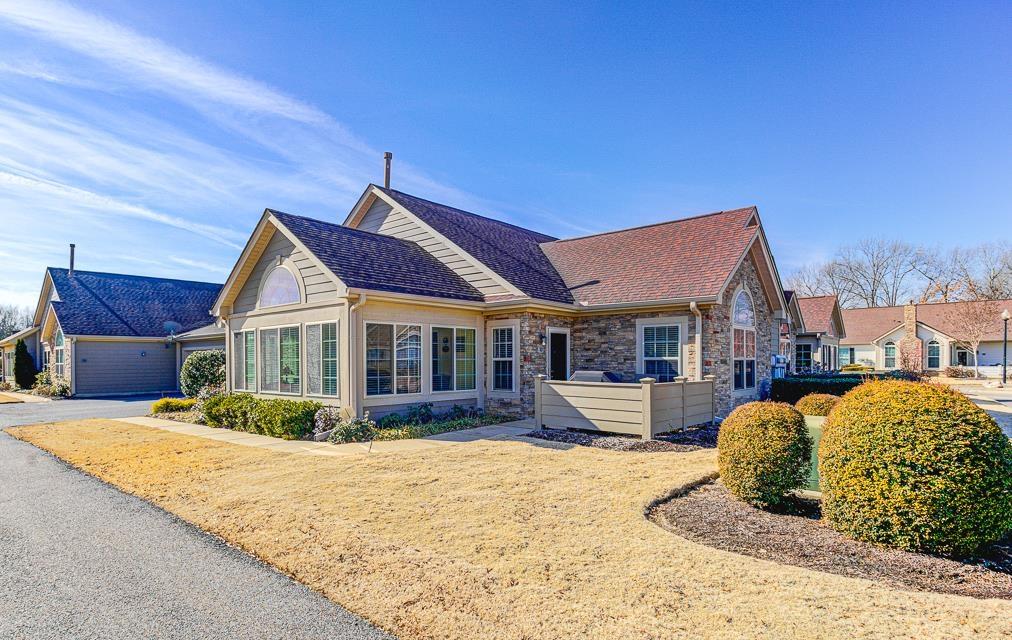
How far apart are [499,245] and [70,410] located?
15436 millimetres

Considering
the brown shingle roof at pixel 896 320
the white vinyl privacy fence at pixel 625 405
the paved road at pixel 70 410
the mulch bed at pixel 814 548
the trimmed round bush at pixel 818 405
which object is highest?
the brown shingle roof at pixel 896 320

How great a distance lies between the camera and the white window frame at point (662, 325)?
1316 centimetres

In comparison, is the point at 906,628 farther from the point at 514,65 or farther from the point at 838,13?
the point at 514,65

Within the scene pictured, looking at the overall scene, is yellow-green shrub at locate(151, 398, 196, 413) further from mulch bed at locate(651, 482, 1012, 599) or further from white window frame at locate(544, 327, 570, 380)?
mulch bed at locate(651, 482, 1012, 599)

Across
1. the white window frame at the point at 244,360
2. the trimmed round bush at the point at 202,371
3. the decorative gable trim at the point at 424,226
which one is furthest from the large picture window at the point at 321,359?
the trimmed round bush at the point at 202,371

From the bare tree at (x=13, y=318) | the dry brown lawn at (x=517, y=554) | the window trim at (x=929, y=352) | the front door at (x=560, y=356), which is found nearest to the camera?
the dry brown lawn at (x=517, y=554)

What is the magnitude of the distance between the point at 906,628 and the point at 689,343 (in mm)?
10051

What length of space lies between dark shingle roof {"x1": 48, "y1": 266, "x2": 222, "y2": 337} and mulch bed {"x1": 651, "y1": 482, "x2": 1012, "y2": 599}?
27720mm

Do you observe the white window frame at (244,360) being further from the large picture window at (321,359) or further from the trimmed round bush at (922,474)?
the trimmed round bush at (922,474)

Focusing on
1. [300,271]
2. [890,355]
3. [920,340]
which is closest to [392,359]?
[300,271]

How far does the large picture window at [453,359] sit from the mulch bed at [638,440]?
2.90 m

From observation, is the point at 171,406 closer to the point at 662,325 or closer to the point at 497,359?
the point at 497,359

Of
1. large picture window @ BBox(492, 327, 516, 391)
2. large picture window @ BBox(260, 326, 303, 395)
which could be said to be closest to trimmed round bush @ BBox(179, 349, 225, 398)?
large picture window @ BBox(260, 326, 303, 395)

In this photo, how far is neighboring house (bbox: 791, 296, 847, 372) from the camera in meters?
28.9
